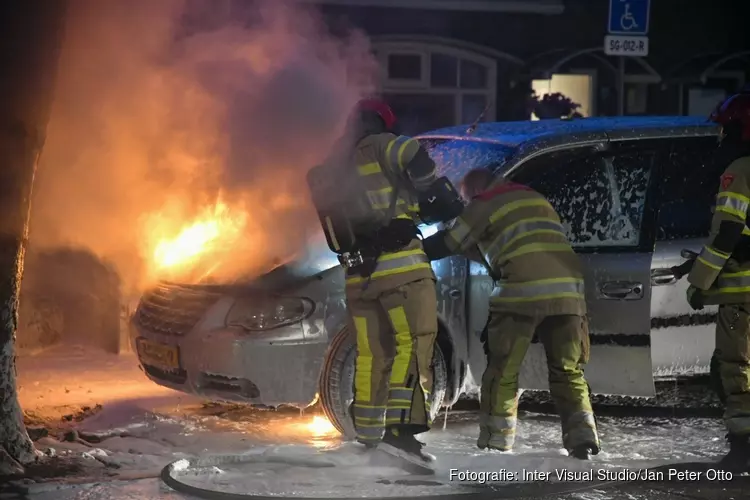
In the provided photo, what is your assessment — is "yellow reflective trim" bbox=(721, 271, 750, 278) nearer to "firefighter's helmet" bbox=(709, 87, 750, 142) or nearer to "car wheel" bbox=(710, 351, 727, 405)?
"car wheel" bbox=(710, 351, 727, 405)

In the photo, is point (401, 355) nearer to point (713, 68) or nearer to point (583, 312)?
point (583, 312)

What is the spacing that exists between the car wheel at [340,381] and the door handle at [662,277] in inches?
50.0

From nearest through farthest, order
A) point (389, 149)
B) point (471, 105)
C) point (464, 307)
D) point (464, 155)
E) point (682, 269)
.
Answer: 1. point (389, 149)
2. point (682, 269)
3. point (464, 307)
4. point (464, 155)
5. point (471, 105)

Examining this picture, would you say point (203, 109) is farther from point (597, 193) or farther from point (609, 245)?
point (609, 245)

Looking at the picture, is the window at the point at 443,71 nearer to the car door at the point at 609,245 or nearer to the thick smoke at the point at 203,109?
the thick smoke at the point at 203,109

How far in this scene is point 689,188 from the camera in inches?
256

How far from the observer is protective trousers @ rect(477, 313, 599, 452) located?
564 centimetres

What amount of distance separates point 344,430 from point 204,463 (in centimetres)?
89

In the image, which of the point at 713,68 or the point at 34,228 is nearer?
the point at 34,228

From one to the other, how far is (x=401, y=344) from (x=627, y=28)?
16.7 feet

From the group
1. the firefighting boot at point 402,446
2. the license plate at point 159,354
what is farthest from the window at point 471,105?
the firefighting boot at point 402,446

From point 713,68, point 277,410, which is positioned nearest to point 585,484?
point 277,410

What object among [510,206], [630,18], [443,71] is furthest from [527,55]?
[510,206]

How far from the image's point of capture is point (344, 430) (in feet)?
20.2
